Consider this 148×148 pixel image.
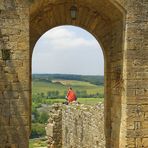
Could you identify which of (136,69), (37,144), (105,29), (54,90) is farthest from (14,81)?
(54,90)

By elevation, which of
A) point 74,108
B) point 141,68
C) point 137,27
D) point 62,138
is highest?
point 137,27

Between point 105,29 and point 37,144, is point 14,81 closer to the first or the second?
point 105,29

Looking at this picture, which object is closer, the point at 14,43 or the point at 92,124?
the point at 14,43

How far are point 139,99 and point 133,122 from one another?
0.50 m

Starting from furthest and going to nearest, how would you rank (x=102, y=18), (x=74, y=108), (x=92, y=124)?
(x=74, y=108), (x=92, y=124), (x=102, y=18)

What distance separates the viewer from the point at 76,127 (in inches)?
734

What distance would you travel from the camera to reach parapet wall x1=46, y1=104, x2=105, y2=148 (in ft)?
50.3

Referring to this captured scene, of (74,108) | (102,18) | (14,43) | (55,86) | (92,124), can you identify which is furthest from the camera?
(55,86)

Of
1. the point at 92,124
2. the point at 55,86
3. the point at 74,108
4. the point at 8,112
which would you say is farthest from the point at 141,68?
the point at 55,86

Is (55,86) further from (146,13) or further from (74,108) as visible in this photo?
(146,13)

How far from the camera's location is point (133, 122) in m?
9.62

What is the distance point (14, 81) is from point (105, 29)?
3242 millimetres

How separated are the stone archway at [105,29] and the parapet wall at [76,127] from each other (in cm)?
314

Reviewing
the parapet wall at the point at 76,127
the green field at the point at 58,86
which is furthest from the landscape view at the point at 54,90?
the parapet wall at the point at 76,127
